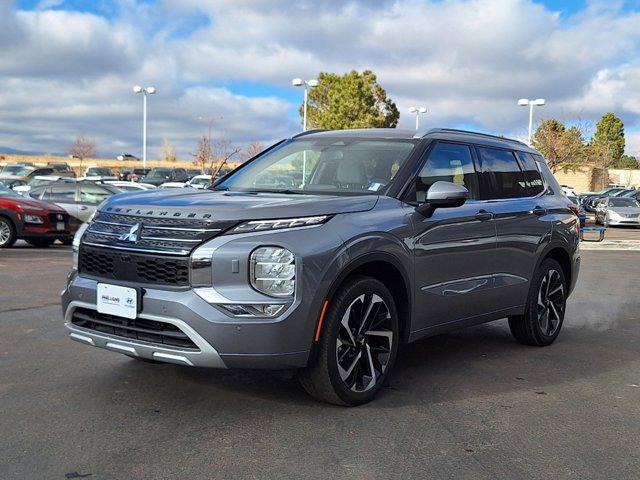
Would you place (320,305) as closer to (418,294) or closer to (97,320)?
(418,294)

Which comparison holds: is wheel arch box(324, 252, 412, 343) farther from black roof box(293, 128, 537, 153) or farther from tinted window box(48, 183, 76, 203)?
tinted window box(48, 183, 76, 203)

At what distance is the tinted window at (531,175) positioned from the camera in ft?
21.6

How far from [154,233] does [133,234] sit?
0.16 metres

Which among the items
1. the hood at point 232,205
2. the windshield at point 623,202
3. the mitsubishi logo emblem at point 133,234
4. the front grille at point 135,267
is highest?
the hood at point 232,205

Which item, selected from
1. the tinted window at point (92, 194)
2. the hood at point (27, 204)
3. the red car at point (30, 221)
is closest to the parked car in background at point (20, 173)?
the tinted window at point (92, 194)

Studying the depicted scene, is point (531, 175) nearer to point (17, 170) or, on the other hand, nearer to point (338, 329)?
point (338, 329)

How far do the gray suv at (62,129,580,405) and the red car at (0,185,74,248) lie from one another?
1030 cm

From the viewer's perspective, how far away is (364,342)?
463cm

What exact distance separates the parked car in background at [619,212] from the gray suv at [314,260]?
2645cm

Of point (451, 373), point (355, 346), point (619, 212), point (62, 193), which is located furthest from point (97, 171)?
point (355, 346)

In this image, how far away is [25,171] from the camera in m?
37.0

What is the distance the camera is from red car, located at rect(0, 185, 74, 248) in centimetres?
1473

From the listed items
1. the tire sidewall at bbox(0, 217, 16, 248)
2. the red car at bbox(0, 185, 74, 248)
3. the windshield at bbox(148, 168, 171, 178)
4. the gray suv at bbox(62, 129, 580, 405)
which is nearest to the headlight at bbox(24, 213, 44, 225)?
the red car at bbox(0, 185, 74, 248)

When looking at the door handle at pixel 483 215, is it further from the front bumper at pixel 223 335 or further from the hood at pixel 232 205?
the front bumper at pixel 223 335
